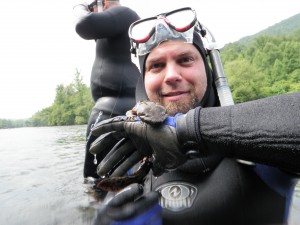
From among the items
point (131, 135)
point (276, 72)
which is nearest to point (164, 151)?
point (131, 135)

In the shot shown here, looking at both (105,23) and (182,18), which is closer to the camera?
(182,18)

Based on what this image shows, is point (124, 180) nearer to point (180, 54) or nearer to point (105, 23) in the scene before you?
point (180, 54)

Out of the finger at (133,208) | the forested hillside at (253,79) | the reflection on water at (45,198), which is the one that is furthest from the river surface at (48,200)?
the forested hillside at (253,79)

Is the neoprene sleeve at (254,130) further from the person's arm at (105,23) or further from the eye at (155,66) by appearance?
the person's arm at (105,23)

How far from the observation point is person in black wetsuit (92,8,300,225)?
2.64 ft

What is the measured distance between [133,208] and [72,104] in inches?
2407

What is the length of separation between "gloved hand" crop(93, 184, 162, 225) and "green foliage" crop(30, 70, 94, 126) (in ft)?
173

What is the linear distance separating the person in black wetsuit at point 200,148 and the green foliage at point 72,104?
5237 centimetres

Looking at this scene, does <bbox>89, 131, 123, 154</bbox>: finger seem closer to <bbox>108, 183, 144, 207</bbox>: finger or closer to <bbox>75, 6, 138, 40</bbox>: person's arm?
<bbox>108, 183, 144, 207</bbox>: finger

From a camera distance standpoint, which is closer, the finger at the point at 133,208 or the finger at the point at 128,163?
the finger at the point at 133,208

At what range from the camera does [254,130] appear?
31.7 inches

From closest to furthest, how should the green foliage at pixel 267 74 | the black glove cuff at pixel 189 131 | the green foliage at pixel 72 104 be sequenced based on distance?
the black glove cuff at pixel 189 131
the green foliage at pixel 267 74
the green foliage at pixel 72 104

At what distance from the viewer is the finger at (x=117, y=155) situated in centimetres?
121

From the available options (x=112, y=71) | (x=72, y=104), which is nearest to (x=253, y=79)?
(x=72, y=104)
